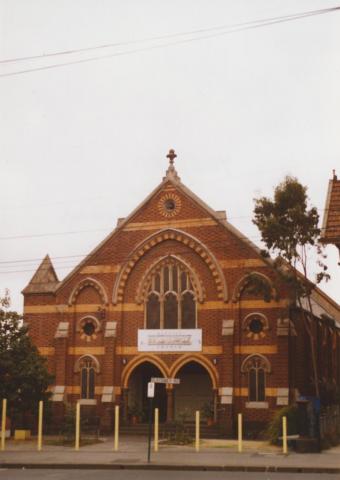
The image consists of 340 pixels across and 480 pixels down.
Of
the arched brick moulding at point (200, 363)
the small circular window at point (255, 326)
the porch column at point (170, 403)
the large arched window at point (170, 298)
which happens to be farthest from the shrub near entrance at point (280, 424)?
the large arched window at point (170, 298)

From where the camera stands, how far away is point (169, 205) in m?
35.4

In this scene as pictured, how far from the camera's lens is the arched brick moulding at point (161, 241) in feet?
111

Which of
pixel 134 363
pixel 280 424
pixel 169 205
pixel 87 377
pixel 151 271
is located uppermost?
pixel 169 205

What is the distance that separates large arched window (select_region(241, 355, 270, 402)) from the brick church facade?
0.04 m

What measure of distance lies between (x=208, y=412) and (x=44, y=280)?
10421 millimetres

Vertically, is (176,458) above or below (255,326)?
below

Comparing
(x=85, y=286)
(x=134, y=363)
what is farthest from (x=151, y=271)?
(x=134, y=363)

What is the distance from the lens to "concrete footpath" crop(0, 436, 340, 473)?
20.7m

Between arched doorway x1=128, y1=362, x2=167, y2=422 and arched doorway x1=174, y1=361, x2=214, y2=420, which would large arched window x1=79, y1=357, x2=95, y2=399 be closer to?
arched doorway x1=128, y1=362, x2=167, y2=422

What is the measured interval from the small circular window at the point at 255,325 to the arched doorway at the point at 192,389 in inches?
147

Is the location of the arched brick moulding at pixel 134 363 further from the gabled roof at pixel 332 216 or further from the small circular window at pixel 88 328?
the gabled roof at pixel 332 216

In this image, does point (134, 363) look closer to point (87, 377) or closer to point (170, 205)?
point (87, 377)

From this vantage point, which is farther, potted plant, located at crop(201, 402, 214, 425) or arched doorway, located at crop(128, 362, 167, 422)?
arched doorway, located at crop(128, 362, 167, 422)

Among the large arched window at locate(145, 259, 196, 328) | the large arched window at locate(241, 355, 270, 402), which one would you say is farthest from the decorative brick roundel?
the large arched window at locate(241, 355, 270, 402)
